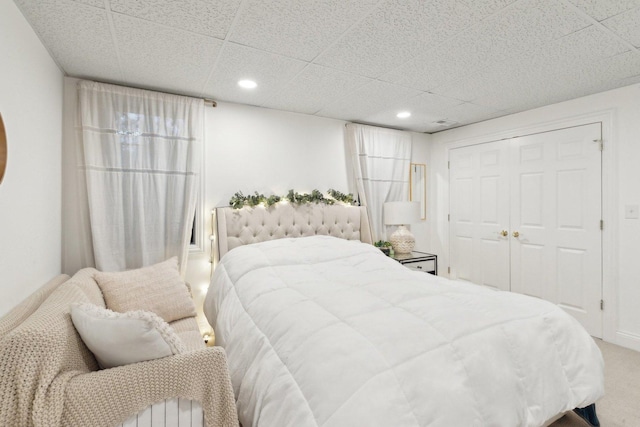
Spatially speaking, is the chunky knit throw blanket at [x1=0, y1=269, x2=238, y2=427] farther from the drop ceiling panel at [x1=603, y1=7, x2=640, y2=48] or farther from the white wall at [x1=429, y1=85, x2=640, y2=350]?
the white wall at [x1=429, y1=85, x2=640, y2=350]

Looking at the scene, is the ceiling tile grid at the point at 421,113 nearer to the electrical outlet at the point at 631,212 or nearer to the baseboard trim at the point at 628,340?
the electrical outlet at the point at 631,212

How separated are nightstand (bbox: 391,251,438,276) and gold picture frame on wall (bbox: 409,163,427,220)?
2.76 ft

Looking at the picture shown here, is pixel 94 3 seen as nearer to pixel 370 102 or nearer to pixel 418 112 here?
pixel 370 102

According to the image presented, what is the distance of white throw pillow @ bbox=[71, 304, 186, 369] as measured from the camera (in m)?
1.20

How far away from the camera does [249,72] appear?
2.54 m

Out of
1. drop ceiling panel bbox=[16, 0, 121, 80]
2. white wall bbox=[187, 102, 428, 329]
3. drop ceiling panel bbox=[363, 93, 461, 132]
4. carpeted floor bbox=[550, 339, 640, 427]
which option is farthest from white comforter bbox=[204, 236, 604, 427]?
drop ceiling panel bbox=[363, 93, 461, 132]

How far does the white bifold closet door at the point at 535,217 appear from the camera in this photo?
3.10 metres

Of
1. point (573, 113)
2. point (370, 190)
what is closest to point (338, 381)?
point (370, 190)

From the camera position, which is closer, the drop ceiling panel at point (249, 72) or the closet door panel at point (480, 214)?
the drop ceiling panel at point (249, 72)

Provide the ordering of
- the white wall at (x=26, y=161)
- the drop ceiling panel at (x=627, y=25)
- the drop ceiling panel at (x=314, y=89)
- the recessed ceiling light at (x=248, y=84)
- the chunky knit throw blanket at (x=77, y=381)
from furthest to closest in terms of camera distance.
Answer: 1. the recessed ceiling light at (x=248, y=84)
2. the drop ceiling panel at (x=314, y=89)
3. the drop ceiling panel at (x=627, y=25)
4. the white wall at (x=26, y=161)
5. the chunky knit throw blanket at (x=77, y=381)

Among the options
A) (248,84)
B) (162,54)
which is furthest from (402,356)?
(248,84)

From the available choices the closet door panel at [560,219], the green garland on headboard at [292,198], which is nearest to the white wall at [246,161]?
the green garland on headboard at [292,198]

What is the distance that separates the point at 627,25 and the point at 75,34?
338 centimetres

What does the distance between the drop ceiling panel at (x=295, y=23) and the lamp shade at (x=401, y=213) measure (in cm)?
230
